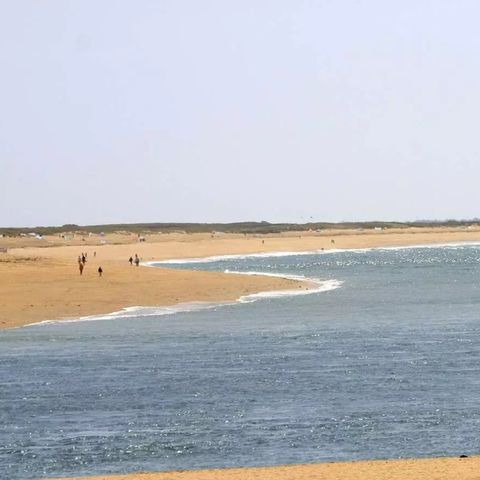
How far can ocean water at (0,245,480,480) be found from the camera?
905 inches

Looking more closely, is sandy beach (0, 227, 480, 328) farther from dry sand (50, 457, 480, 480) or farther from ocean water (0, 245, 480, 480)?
dry sand (50, 457, 480, 480)

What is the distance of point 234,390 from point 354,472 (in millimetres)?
10926

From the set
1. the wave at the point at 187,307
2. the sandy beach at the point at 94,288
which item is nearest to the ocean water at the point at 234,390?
the wave at the point at 187,307

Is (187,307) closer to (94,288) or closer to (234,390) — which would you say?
(94,288)

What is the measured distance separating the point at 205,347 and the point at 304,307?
20469mm

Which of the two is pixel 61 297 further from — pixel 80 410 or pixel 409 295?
pixel 80 410

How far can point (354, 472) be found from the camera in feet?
64.7

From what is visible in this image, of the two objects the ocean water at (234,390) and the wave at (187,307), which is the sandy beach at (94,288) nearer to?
the wave at (187,307)

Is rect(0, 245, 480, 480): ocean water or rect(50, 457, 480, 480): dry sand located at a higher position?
rect(50, 457, 480, 480): dry sand

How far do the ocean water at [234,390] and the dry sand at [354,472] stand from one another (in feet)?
4.51

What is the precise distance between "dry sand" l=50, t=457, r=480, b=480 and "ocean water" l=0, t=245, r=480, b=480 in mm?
1375

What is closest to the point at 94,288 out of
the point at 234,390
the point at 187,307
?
the point at 187,307

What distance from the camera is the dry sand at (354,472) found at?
19.2m

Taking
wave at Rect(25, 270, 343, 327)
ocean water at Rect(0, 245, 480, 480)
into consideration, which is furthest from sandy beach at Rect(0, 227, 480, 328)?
ocean water at Rect(0, 245, 480, 480)
